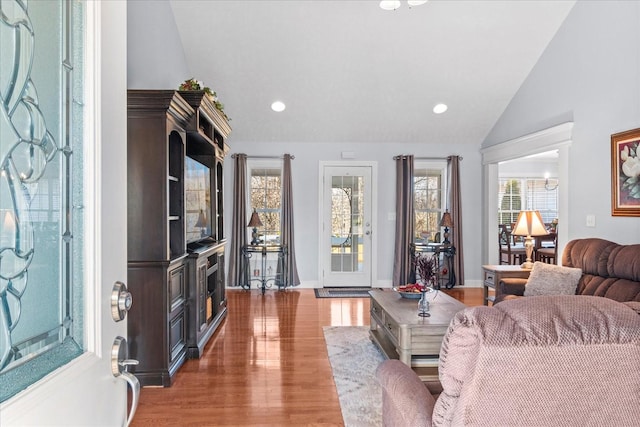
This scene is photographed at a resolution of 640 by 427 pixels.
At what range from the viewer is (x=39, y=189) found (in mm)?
652

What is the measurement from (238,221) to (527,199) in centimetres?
658

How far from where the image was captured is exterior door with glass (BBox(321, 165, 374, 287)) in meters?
6.81

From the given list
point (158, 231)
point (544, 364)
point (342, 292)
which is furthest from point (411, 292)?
point (342, 292)

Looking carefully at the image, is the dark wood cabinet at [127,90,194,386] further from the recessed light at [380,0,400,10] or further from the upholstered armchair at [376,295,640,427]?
the upholstered armchair at [376,295,640,427]

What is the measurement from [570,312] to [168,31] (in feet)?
15.8

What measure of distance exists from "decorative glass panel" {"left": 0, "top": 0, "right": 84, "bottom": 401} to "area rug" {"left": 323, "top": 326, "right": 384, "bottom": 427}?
7.17ft

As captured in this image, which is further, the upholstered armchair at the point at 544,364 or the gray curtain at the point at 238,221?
the gray curtain at the point at 238,221

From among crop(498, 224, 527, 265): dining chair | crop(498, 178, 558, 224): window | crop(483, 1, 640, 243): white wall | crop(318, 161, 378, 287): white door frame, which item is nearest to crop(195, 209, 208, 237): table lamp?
crop(318, 161, 378, 287): white door frame

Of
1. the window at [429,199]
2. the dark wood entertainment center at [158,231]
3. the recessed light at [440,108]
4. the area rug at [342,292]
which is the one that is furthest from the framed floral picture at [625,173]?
the dark wood entertainment center at [158,231]

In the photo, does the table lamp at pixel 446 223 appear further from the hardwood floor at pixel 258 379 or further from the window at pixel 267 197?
the window at pixel 267 197

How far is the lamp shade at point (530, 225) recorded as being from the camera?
180 inches

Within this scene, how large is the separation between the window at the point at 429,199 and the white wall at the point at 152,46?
400 centimetres

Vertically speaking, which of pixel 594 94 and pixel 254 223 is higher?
pixel 594 94

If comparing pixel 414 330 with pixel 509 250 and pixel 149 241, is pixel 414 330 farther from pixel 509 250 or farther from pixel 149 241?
pixel 509 250
